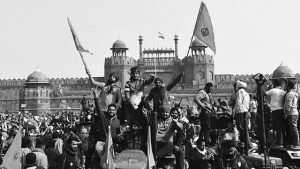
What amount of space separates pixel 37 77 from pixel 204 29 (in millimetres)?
61141

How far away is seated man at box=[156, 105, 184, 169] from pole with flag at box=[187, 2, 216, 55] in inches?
53.8

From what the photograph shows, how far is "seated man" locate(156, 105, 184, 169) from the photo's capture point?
21.3ft

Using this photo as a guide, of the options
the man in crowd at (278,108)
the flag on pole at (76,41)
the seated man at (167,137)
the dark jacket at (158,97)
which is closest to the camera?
the seated man at (167,137)

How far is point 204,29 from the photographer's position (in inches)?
301

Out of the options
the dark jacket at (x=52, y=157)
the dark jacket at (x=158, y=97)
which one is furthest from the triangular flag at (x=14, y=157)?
the dark jacket at (x=158, y=97)

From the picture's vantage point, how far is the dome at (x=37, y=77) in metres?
66.2

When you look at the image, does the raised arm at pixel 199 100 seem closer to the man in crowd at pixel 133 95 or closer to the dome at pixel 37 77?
the man in crowd at pixel 133 95

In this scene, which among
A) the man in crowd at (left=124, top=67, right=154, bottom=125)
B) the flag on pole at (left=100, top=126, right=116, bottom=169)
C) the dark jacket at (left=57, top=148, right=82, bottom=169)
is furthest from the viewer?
the man in crowd at (left=124, top=67, right=154, bottom=125)

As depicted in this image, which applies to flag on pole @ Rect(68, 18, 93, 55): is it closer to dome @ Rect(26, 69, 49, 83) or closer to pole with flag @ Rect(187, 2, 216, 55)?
pole with flag @ Rect(187, 2, 216, 55)

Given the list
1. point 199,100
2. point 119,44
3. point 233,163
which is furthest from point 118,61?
point 233,163

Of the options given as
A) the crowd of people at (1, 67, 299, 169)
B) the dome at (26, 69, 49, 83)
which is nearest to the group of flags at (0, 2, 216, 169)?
the crowd of people at (1, 67, 299, 169)

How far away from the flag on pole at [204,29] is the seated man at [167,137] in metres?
1.37

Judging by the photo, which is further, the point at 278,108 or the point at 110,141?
the point at 278,108

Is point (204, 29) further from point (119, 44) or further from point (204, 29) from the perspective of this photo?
point (119, 44)
